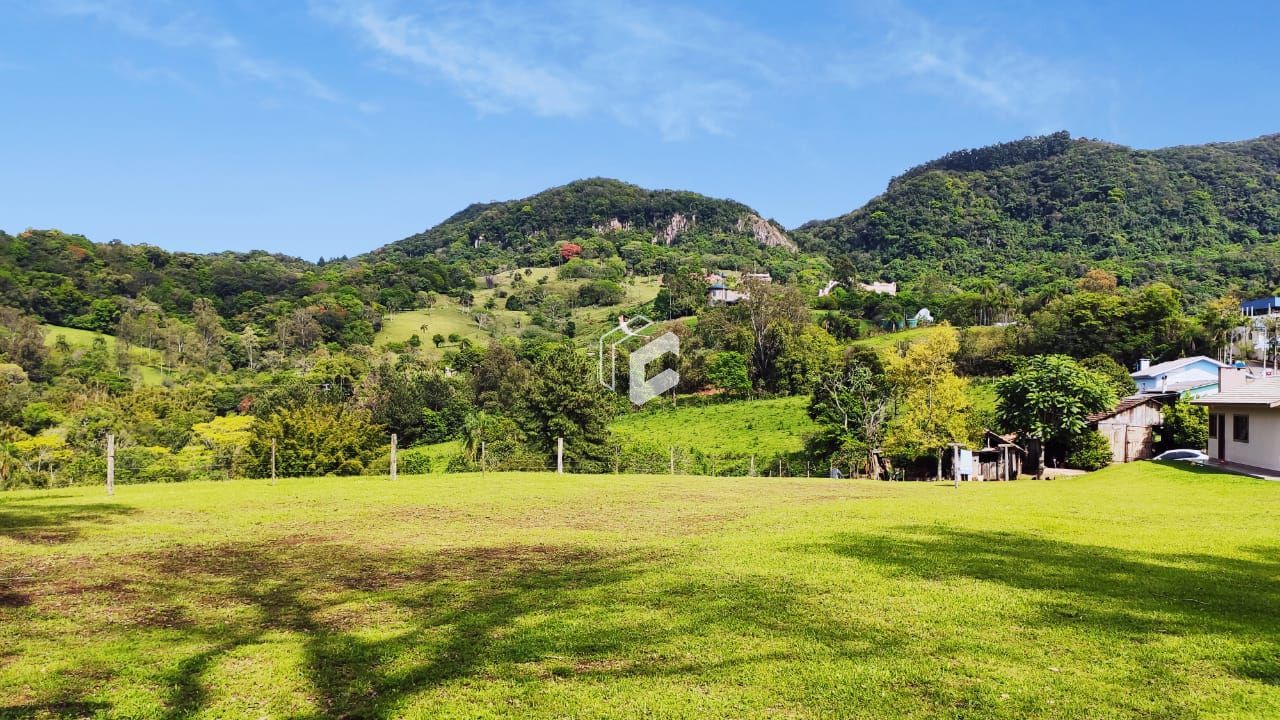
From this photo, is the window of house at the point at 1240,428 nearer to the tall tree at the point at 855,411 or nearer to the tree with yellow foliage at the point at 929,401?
the tree with yellow foliage at the point at 929,401

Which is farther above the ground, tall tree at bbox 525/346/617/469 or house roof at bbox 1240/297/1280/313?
house roof at bbox 1240/297/1280/313

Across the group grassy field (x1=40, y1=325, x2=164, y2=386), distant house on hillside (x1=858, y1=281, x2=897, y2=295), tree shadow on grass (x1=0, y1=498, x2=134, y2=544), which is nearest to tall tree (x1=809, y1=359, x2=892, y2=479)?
tree shadow on grass (x1=0, y1=498, x2=134, y2=544)

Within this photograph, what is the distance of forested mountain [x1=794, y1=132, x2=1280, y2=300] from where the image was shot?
441ft

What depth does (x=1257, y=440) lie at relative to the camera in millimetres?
27172

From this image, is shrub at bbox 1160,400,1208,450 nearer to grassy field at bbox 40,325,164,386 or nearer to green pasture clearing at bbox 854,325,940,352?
green pasture clearing at bbox 854,325,940,352

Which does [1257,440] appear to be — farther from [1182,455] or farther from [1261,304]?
[1261,304]

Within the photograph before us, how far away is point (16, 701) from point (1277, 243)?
18655cm

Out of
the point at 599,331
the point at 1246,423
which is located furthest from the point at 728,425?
the point at 599,331

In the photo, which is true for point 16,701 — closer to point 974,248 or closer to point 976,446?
point 976,446

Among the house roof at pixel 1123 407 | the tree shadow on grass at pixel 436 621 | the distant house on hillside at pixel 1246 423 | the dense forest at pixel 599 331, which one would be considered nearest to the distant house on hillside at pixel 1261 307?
the dense forest at pixel 599 331

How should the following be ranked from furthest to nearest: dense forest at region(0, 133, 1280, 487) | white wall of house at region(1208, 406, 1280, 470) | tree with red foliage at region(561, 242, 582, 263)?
tree with red foliage at region(561, 242, 582, 263)
dense forest at region(0, 133, 1280, 487)
white wall of house at region(1208, 406, 1280, 470)

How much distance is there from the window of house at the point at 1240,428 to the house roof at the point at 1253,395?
0.92 m

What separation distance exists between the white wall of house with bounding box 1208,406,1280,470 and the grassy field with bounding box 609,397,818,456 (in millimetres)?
22965

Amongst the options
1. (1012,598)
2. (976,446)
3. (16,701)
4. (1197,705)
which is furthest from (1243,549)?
(976,446)
